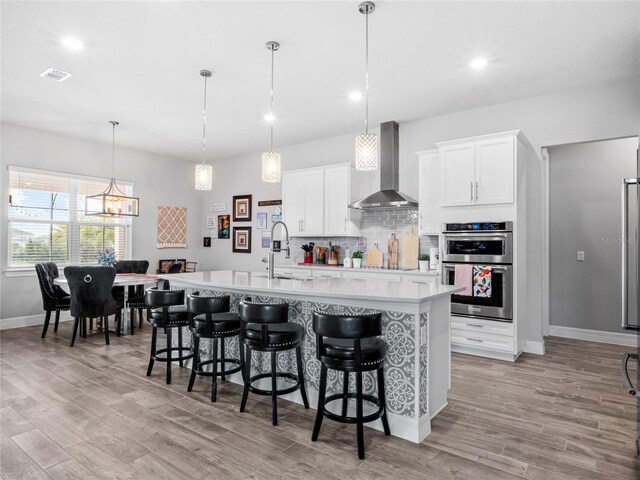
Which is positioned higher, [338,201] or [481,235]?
[338,201]

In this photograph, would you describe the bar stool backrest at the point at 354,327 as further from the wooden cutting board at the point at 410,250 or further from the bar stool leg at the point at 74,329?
the bar stool leg at the point at 74,329

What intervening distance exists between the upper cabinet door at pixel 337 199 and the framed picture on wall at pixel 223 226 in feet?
8.58

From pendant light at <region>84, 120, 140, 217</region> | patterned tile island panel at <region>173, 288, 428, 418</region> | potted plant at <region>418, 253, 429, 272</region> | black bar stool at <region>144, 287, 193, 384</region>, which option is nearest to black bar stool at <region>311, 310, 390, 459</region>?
patterned tile island panel at <region>173, 288, 428, 418</region>

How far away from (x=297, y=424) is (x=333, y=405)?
12.2 inches

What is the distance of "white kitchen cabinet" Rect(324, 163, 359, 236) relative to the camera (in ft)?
18.6

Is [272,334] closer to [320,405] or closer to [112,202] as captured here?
[320,405]

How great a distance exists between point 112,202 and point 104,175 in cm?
144

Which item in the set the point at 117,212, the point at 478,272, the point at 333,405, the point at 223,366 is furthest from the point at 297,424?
the point at 117,212

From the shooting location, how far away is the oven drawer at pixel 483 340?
4.12 m

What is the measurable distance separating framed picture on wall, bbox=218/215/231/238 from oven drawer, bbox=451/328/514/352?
480 cm

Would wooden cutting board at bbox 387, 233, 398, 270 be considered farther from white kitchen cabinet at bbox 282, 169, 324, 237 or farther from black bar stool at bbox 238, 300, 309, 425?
black bar stool at bbox 238, 300, 309, 425

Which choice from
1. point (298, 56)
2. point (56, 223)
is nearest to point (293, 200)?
point (298, 56)

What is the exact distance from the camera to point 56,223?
20.0ft

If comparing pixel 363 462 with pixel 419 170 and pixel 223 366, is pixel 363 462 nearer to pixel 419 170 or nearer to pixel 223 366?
pixel 223 366
